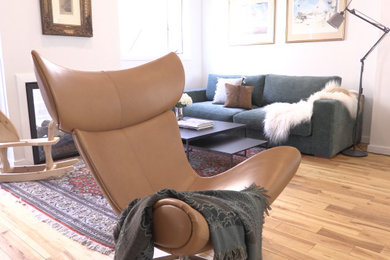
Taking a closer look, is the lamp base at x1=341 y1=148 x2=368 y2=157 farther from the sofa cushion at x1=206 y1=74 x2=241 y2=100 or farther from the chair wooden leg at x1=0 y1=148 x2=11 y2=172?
the chair wooden leg at x1=0 y1=148 x2=11 y2=172

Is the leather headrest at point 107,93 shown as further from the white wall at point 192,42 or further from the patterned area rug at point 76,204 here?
the white wall at point 192,42

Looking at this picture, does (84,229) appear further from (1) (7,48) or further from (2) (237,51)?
(2) (237,51)

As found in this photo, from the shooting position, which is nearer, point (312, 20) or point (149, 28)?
point (312, 20)

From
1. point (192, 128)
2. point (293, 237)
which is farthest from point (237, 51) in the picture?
point (293, 237)

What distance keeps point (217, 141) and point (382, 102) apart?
1.87 metres

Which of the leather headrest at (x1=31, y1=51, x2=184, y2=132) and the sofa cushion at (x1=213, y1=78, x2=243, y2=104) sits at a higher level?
the leather headrest at (x1=31, y1=51, x2=184, y2=132)

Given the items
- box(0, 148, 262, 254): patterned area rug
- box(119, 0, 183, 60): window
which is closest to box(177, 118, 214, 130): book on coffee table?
box(0, 148, 262, 254): patterned area rug

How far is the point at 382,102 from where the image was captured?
3.64 m

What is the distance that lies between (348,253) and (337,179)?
4.03 ft

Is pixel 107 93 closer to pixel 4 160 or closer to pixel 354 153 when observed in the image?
pixel 4 160

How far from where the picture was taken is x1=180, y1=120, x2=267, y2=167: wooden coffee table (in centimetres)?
297

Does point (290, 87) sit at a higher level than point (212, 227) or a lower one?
higher

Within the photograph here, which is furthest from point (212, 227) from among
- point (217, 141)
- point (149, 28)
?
point (149, 28)

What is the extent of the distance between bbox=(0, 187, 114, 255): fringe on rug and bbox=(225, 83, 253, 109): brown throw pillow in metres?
2.67
